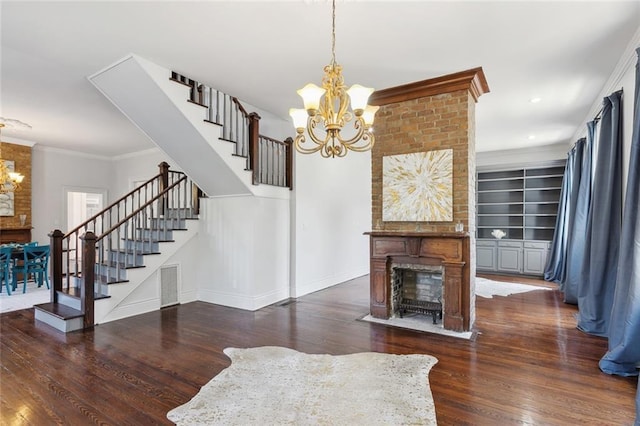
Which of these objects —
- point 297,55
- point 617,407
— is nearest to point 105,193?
point 297,55

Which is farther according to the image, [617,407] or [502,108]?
[502,108]

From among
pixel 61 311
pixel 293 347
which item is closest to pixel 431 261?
pixel 293 347

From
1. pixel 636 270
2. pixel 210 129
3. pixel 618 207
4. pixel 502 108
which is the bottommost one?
pixel 636 270

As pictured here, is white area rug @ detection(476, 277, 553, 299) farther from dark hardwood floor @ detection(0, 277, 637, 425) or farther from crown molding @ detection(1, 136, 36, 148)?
crown molding @ detection(1, 136, 36, 148)

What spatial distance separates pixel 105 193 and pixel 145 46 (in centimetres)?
721

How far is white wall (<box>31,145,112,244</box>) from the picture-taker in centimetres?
792

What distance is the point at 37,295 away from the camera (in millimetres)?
6121

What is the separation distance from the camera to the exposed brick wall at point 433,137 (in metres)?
4.18

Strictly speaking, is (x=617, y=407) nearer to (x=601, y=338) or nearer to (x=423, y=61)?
(x=601, y=338)

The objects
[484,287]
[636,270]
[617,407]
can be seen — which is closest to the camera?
[617,407]

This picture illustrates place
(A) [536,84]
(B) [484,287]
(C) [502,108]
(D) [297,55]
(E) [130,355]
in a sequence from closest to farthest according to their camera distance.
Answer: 1. (E) [130,355]
2. (D) [297,55]
3. (A) [536,84]
4. (C) [502,108]
5. (B) [484,287]

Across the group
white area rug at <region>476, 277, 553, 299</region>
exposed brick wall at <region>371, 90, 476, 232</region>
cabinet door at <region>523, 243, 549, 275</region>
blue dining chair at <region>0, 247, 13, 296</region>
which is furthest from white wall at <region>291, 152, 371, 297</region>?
blue dining chair at <region>0, 247, 13, 296</region>

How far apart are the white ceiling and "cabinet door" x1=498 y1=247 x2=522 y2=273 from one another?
12.9ft

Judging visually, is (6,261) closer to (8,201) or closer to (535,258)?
(8,201)
